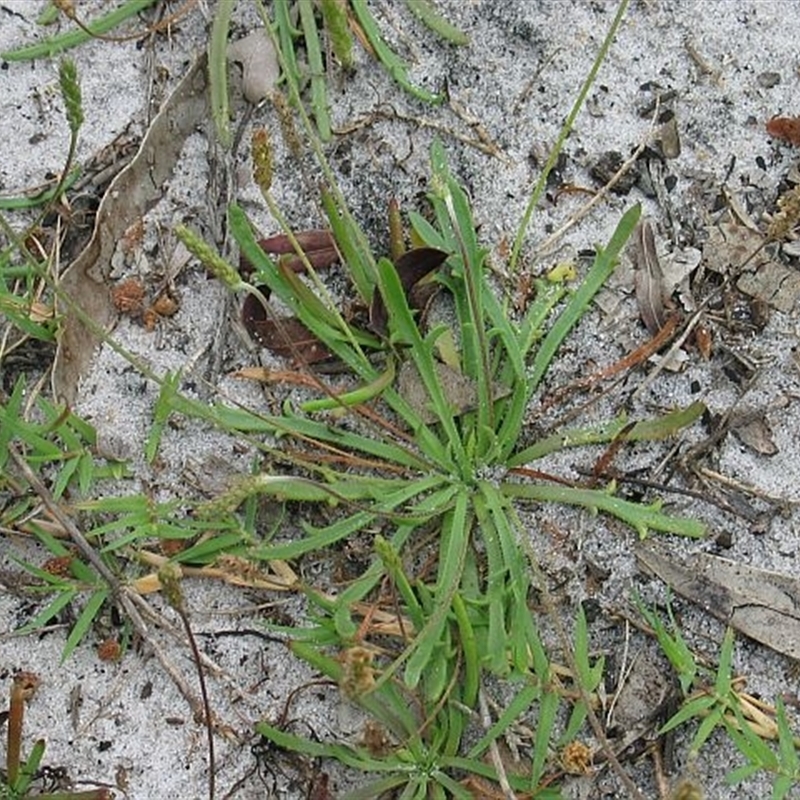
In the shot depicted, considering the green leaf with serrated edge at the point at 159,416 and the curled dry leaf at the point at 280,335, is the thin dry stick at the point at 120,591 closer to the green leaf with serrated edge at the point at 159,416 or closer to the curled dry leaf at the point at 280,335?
the green leaf with serrated edge at the point at 159,416

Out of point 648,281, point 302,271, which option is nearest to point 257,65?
point 302,271

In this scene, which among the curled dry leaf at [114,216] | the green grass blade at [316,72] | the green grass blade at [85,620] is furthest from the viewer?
the green grass blade at [316,72]

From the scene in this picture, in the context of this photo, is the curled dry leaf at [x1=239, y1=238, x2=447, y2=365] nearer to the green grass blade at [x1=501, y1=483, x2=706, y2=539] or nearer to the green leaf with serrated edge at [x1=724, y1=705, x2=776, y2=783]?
the green grass blade at [x1=501, y1=483, x2=706, y2=539]

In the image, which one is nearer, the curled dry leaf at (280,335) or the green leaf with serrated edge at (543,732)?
the green leaf with serrated edge at (543,732)

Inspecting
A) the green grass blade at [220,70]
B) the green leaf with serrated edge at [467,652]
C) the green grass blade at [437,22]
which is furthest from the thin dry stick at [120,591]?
the green grass blade at [437,22]

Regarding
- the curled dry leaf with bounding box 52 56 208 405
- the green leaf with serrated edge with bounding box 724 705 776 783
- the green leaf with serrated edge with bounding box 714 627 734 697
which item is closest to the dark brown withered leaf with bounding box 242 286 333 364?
the curled dry leaf with bounding box 52 56 208 405

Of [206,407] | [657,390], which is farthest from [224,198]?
[657,390]

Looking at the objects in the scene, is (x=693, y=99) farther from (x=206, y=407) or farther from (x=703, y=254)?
(x=206, y=407)

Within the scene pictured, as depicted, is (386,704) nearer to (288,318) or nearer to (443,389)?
(443,389)
